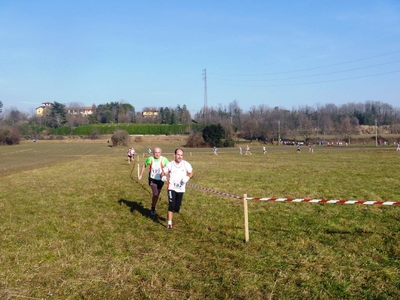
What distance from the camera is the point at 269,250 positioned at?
7.56 metres

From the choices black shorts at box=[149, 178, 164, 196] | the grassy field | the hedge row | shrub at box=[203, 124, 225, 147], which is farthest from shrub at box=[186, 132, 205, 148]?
black shorts at box=[149, 178, 164, 196]

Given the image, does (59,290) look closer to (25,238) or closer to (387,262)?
(25,238)

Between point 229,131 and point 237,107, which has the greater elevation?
point 237,107

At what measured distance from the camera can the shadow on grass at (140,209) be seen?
10938 mm

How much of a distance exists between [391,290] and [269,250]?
2.46 meters

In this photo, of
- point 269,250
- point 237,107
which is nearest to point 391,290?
point 269,250

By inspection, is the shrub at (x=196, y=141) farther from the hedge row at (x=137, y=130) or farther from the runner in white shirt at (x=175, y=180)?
the runner in white shirt at (x=175, y=180)

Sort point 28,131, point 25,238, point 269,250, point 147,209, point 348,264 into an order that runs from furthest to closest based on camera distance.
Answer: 1. point 28,131
2. point 147,209
3. point 25,238
4. point 269,250
5. point 348,264

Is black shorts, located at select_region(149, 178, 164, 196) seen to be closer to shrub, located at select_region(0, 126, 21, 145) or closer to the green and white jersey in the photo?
the green and white jersey

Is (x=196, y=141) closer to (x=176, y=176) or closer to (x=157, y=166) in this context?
(x=157, y=166)

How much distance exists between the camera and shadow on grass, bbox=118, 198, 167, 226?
1094 cm

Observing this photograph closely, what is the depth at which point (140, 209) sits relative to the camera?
1255cm

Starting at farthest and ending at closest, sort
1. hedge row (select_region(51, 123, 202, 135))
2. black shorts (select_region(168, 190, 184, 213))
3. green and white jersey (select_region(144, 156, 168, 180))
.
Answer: hedge row (select_region(51, 123, 202, 135)) → green and white jersey (select_region(144, 156, 168, 180)) → black shorts (select_region(168, 190, 184, 213))

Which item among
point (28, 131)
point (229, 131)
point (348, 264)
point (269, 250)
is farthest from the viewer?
point (28, 131)
